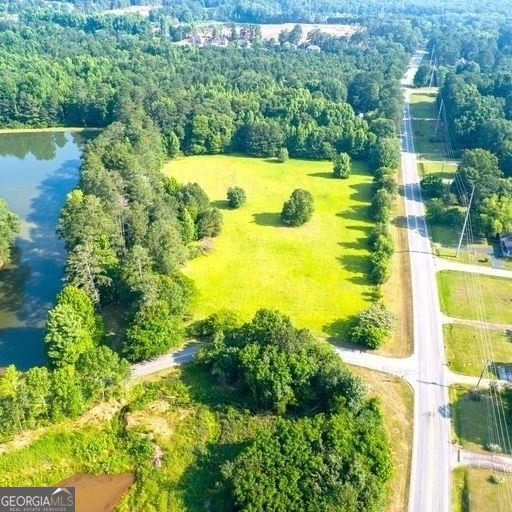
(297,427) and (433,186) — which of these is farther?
(433,186)

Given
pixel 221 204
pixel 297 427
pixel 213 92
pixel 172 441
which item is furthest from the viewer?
pixel 213 92

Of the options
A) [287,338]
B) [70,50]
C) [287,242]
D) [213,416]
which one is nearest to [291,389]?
[287,338]

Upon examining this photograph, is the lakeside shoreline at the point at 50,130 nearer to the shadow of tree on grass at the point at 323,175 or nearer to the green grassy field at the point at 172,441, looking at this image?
the shadow of tree on grass at the point at 323,175

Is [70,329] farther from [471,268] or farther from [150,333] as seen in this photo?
[471,268]

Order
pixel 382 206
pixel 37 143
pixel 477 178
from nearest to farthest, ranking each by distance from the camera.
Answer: pixel 382 206 < pixel 477 178 < pixel 37 143

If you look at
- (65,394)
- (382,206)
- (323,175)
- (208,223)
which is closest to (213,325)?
(65,394)

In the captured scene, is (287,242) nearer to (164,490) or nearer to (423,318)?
(423,318)

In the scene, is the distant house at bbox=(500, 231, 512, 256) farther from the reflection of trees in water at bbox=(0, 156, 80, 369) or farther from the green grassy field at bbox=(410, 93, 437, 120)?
the green grassy field at bbox=(410, 93, 437, 120)
